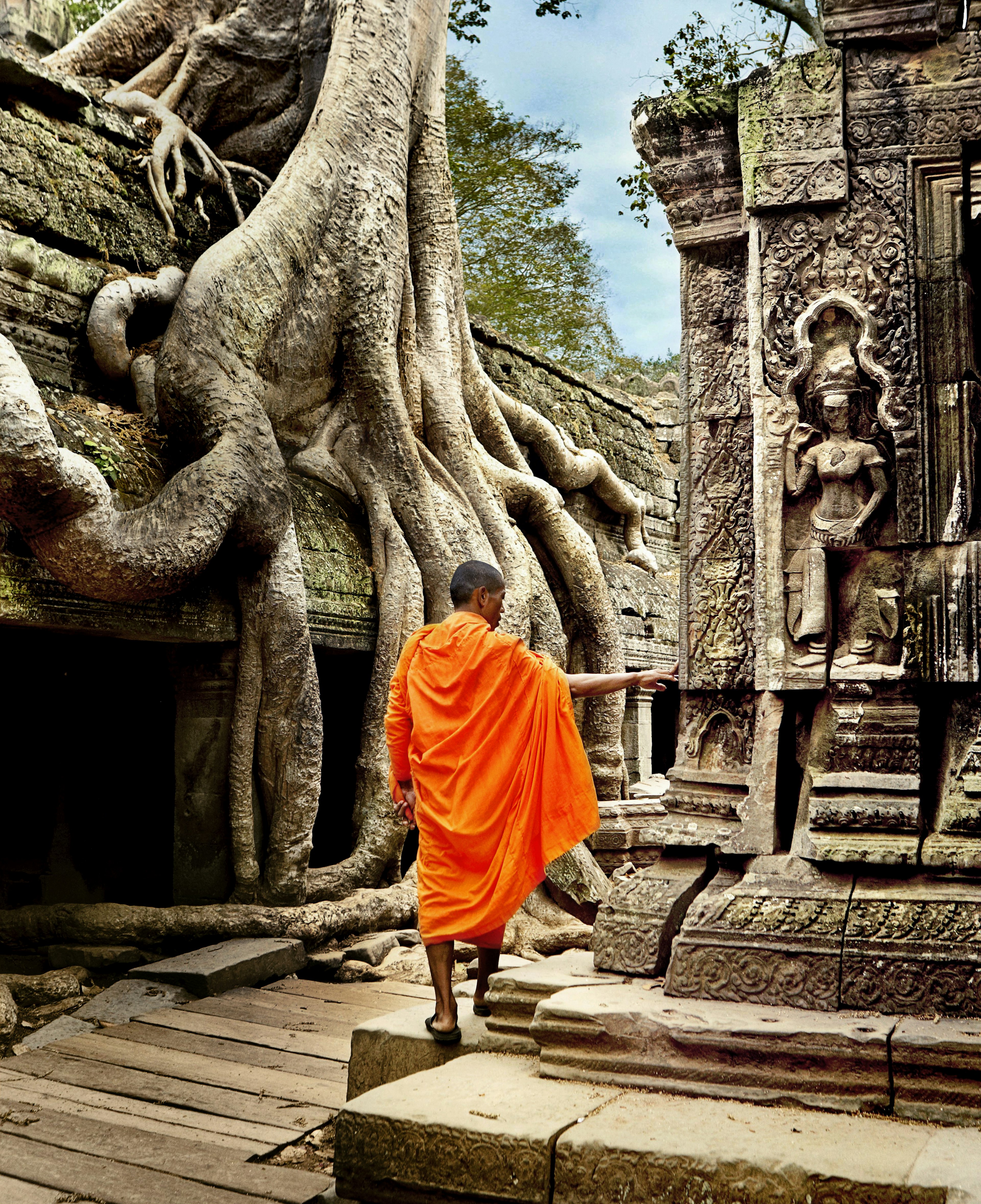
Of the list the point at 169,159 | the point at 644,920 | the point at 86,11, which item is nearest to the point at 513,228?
the point at 86,11

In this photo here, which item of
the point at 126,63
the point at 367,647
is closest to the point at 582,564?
the point at 367,647

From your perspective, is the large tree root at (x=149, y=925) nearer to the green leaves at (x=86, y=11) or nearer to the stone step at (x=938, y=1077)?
the stone step at (x=938, y=1077)

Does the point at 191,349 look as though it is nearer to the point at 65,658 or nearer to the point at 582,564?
the point at 65,658

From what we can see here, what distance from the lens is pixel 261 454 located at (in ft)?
17.6

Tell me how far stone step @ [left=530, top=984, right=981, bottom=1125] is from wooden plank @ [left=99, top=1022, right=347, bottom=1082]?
49.6 inches

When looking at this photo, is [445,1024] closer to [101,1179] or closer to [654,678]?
[101,1179]

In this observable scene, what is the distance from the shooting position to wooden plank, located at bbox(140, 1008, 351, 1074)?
4004 mm

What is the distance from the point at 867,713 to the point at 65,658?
475 cm

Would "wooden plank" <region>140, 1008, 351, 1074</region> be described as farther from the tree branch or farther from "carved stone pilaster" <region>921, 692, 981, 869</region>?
the tree branch

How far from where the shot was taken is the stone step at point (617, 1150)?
2.20 meters

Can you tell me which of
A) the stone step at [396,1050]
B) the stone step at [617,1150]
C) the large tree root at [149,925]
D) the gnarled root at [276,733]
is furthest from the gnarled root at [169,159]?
the stone step at [617,1150]

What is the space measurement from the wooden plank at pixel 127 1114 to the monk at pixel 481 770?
25.2 inches

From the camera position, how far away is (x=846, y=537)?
11.0 feet

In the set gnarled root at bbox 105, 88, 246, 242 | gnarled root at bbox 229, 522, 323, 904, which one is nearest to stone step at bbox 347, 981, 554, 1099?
gnarled root at bbox 229, 522, 323, 904
